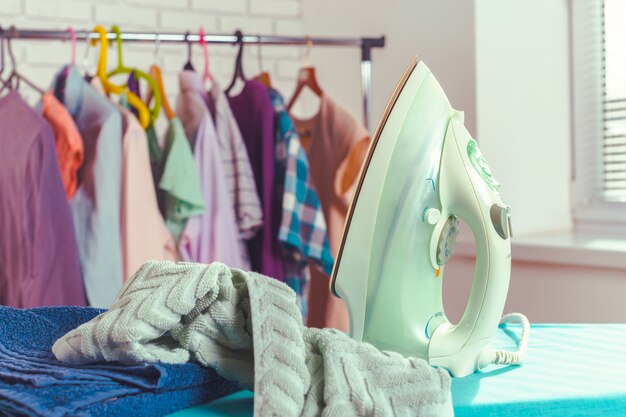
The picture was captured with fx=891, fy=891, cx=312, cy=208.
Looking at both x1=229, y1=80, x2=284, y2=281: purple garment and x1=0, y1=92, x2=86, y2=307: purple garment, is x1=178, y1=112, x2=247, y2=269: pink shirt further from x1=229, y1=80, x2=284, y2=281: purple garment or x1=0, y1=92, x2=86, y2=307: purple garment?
x1=0, y1=92, x2=86, y2=307: purple garment

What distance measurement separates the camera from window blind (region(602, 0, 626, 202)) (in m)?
2.30

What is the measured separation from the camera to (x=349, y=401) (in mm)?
701

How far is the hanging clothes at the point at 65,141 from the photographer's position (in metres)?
1.89

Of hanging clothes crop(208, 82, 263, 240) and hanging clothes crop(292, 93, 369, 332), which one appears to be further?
hanging clothes crop(292, 93, 369, 332)

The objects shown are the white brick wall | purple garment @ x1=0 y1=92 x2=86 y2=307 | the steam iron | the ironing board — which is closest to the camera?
the ironing board

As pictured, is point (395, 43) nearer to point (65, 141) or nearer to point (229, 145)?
point (229, 145)

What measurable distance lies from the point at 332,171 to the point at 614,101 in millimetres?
772

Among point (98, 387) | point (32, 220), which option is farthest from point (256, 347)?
point (32, 220)

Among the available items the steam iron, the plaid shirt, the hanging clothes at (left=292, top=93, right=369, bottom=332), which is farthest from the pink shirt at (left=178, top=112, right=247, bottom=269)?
the steam iron

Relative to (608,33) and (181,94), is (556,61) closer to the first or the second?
(608,33)

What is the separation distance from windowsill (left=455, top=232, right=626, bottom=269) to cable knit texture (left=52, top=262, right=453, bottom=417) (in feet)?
4.36

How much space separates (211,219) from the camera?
2.01m

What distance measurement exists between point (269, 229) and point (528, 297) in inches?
25.7

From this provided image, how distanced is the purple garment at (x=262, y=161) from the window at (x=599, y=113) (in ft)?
2.85
